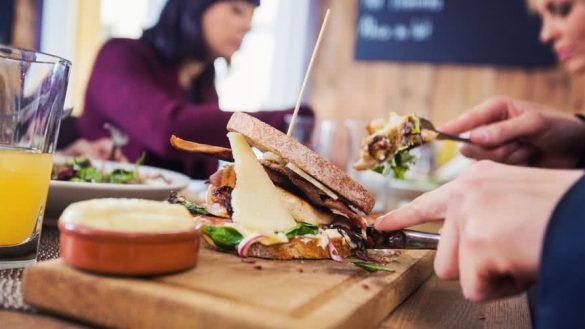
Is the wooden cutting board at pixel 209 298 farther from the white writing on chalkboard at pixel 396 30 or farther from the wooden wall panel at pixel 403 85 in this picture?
the white writing on chalkboard at pixel 396 30

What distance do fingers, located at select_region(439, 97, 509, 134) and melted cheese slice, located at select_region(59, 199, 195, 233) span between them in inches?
56.6

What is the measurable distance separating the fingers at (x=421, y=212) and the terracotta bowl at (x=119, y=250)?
0.39m

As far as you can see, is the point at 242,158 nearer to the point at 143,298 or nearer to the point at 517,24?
the point at 143,298

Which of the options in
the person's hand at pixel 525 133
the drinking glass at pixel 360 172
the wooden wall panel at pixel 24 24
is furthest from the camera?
the wooden wall panel at pixel 24 24

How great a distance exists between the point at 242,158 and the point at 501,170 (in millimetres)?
521

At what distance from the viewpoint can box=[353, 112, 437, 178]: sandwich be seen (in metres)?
1.75

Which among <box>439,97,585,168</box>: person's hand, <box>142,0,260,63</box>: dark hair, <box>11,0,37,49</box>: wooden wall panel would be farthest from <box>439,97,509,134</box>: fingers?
<box>11,0,37,49</box>: wooden wall panel


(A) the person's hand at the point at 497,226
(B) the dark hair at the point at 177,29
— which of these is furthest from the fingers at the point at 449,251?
(B) the dark hair at the point at 177,29

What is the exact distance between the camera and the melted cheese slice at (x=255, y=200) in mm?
1088

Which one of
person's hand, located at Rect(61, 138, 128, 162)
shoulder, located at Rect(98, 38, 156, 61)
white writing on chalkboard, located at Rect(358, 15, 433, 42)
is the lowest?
person's hand, located at Rect(61, 138, 128, 162)

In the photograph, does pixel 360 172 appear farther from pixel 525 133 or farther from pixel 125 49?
pixel 125 49

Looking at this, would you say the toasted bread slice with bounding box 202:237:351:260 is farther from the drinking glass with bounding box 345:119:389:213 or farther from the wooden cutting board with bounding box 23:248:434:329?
the drinking glass with bounding box 345:119:389:213

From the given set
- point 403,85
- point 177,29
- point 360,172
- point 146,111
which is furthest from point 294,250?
point 403,85

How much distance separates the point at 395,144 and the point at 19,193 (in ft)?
3.75
